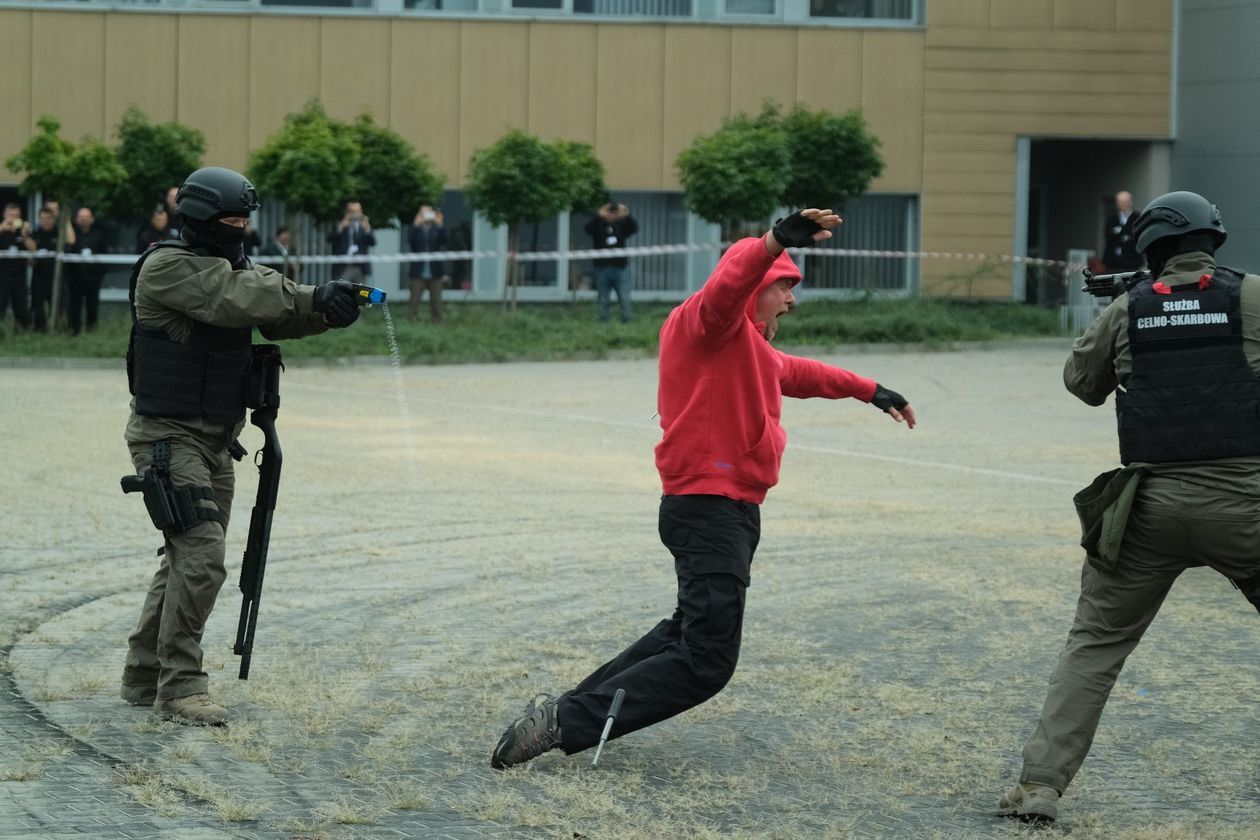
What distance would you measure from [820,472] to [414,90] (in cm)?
1893

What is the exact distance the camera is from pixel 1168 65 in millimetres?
32656

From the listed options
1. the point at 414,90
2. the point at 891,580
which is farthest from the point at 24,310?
the point at 891,580

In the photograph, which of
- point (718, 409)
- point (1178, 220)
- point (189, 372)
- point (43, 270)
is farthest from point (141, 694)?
point (43, 270)

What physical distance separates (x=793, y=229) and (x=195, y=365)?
2392mm

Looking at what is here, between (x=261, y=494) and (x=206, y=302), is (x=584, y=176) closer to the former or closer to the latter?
(x=261, y=494)

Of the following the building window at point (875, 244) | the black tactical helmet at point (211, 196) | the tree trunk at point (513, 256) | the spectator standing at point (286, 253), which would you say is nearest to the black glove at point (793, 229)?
the black tactical helmet at point (211, 196)

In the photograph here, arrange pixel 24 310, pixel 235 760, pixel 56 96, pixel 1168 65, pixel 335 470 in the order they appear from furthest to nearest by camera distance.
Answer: pixel 1168 65
pixel 56 96
pixel 24 310
pixel 335 470
pixel 235 760

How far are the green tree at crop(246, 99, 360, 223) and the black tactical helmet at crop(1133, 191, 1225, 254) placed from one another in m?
20.8

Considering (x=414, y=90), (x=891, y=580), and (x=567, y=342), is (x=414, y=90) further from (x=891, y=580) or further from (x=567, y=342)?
(x=891, y=580)

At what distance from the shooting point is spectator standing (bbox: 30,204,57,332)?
2397 cm

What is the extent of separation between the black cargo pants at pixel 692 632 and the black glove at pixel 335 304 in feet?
4.32

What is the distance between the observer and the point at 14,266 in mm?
23797

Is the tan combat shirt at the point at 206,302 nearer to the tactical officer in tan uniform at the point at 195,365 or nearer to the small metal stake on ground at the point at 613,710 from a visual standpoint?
the tactical officer in tan uniform at the point at 195,365

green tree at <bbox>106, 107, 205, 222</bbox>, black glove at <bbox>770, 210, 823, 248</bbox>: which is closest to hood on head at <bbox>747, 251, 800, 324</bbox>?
black glove at <bbox>770, 210, 823, 248</bbox>
